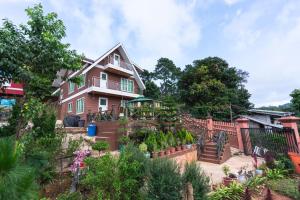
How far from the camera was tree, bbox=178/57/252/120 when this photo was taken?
2159cm

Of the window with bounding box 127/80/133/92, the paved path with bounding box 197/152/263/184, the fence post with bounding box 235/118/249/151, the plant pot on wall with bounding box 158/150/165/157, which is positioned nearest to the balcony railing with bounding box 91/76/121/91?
the window with bounding box 127/80/133/92

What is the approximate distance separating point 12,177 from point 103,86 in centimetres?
1675

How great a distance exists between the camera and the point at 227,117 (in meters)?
22.4

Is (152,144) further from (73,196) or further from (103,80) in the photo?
(103,80)

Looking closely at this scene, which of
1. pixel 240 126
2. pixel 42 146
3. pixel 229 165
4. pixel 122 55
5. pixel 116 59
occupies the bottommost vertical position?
pixel 229 165

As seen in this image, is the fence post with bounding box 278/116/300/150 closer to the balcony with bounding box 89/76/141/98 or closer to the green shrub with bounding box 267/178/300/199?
the green shrub with bounding box 267/178/300/199

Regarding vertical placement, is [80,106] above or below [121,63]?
below

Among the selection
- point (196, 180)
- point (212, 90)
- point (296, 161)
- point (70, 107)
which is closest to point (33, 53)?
point (196, 180)

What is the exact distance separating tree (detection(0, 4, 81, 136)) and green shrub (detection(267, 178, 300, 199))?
7.32m

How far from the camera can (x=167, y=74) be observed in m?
39.0

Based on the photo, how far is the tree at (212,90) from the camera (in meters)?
21.6

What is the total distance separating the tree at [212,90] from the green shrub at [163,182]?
17.9 metres

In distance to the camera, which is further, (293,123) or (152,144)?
(293,123)

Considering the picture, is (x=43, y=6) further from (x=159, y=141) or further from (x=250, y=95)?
(x=250, y=95)
